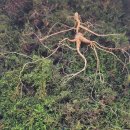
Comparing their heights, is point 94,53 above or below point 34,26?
below

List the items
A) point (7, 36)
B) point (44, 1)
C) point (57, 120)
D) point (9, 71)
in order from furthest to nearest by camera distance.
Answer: point (44, 1) → point (7, 36) → point (9, 71) → point (57, 120)

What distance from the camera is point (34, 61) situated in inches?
141

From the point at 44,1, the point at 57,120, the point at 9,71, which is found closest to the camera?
the point at 57,120

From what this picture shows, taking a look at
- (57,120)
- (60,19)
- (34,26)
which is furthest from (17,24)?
(57,120)

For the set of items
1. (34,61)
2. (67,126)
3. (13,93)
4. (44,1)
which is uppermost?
(44,1)

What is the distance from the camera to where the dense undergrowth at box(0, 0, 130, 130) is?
10.9 feet

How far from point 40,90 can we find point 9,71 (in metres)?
0.41

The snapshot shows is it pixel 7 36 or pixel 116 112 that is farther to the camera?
pixel 7 36

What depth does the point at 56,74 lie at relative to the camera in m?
3.54

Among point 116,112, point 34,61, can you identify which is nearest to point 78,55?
point 34,61

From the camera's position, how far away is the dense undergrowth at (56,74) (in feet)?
A: 10.9

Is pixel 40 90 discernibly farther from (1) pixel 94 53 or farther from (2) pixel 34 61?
(1) pixel 94 53

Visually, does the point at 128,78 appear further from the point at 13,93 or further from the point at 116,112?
the point at 13,93

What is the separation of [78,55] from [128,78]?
559 millimetres
